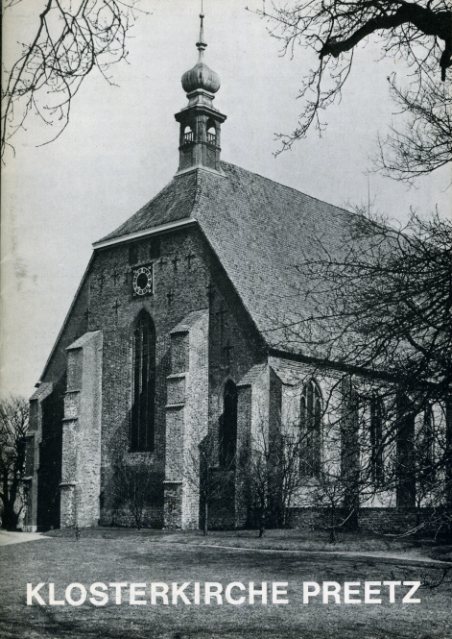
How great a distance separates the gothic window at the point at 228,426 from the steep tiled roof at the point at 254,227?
2.27m

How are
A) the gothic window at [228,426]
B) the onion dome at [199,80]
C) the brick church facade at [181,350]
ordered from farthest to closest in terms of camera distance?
the onion dome at [199,80]
the gothic window at [228,426]
the brick church facade at [181,350]

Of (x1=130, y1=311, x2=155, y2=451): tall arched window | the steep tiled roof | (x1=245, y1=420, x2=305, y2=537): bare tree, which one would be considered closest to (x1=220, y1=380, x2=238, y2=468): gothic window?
(x1=245, y1=420, x2=305, y2=537): bare tree

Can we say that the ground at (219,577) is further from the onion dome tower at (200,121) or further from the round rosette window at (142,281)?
the onion dome tower at (200,121)

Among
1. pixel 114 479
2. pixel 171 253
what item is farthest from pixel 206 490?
pixel 171 253

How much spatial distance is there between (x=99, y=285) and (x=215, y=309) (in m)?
5.75

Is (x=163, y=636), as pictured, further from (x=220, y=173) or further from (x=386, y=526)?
(x=220, y=173)

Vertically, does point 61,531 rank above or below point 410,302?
below

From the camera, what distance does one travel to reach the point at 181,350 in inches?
1083

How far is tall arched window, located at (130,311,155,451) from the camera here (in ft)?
96.5

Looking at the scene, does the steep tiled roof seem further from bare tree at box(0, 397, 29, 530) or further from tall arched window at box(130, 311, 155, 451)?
bare tree at box(0, 397, 29, 530)

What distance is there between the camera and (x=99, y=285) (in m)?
31.7

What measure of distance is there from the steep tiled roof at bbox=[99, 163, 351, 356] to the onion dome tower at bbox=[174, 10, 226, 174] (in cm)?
63

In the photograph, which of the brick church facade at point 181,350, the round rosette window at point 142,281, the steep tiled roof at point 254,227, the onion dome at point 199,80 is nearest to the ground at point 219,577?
the brick church facade at point 181,350

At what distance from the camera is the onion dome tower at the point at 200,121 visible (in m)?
31.6
